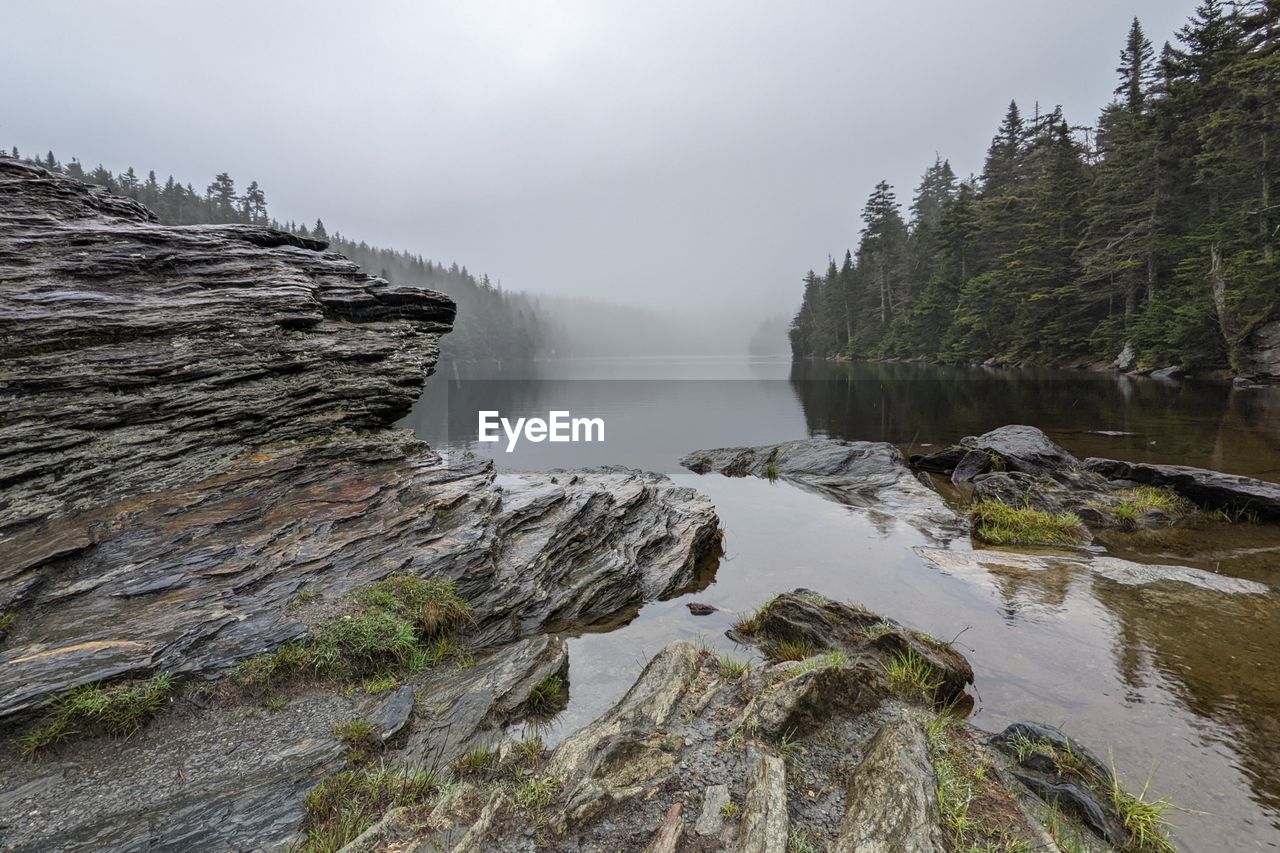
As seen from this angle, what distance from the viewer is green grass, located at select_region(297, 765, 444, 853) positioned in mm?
4504

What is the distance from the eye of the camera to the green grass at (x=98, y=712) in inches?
212

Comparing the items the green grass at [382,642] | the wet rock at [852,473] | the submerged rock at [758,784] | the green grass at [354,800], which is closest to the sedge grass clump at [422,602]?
the green grass at [382,642]

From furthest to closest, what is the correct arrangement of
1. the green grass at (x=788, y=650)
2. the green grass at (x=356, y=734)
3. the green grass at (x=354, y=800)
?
the green grass at (x=788, y=650), the green grass at (x=356, y=734), the green grass at (x=354, y=800)

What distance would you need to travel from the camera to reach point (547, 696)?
291 inches

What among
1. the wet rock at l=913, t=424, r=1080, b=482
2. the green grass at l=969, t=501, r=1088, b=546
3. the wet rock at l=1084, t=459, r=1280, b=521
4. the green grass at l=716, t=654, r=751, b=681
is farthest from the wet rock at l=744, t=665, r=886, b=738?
the wet rock at l=913, t=424, r=1080, b=482

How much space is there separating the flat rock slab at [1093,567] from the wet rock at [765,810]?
8.91 m

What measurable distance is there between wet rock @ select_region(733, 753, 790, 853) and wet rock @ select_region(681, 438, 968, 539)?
38.8 feet

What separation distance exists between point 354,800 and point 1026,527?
15770 millimetres

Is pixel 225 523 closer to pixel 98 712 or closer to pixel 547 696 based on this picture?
pixel 98 712

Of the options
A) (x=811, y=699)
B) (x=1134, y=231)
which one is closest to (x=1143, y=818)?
(x=811, y=699)

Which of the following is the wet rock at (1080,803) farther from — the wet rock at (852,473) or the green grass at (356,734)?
the wet rock at (852,473)

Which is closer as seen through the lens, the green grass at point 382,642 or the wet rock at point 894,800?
the wet rock at point 894,800

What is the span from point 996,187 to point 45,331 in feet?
323

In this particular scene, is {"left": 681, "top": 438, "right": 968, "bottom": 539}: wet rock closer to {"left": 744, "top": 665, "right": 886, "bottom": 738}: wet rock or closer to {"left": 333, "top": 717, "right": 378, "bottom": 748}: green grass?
{"left": 744, "top": 665, "right": 886, "bottom": 738}: wet rock
